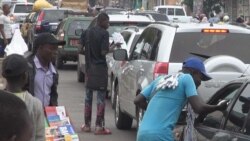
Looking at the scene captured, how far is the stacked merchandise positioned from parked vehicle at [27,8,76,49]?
24.7 metres

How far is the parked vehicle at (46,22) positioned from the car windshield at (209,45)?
69.7 ft

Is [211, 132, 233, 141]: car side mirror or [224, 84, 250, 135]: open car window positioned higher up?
[224, 84, 250, 135]: open car window

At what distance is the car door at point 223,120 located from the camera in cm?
606

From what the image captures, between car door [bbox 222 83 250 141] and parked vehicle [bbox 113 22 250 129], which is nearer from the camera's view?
car door [bbox 222 83 250 141]

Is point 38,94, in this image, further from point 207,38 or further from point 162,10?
point 162,10

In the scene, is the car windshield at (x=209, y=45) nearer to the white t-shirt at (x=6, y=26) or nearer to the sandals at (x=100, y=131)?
the sandals at (x=100, y=131)

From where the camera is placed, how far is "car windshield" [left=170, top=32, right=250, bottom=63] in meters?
9.51

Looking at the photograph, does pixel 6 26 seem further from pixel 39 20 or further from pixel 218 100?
pixel 218 100

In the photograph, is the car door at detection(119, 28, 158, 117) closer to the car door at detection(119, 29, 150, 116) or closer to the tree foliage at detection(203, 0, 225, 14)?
the car door at detection(119, 29, 150, 116)

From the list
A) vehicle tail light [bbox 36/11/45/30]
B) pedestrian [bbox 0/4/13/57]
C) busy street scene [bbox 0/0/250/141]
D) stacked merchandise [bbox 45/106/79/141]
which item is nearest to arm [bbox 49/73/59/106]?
busy street scene [bbox 0/0/250/141]

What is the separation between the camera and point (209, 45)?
379 inches

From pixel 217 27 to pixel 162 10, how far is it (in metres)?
39.8

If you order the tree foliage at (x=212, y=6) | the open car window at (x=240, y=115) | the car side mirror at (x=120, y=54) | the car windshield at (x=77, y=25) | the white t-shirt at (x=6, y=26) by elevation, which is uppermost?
the open car window at (x=240, y=115)

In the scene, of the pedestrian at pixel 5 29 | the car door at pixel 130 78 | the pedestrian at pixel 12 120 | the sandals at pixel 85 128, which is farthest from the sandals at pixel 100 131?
the pedestrian at pixel 12 120
